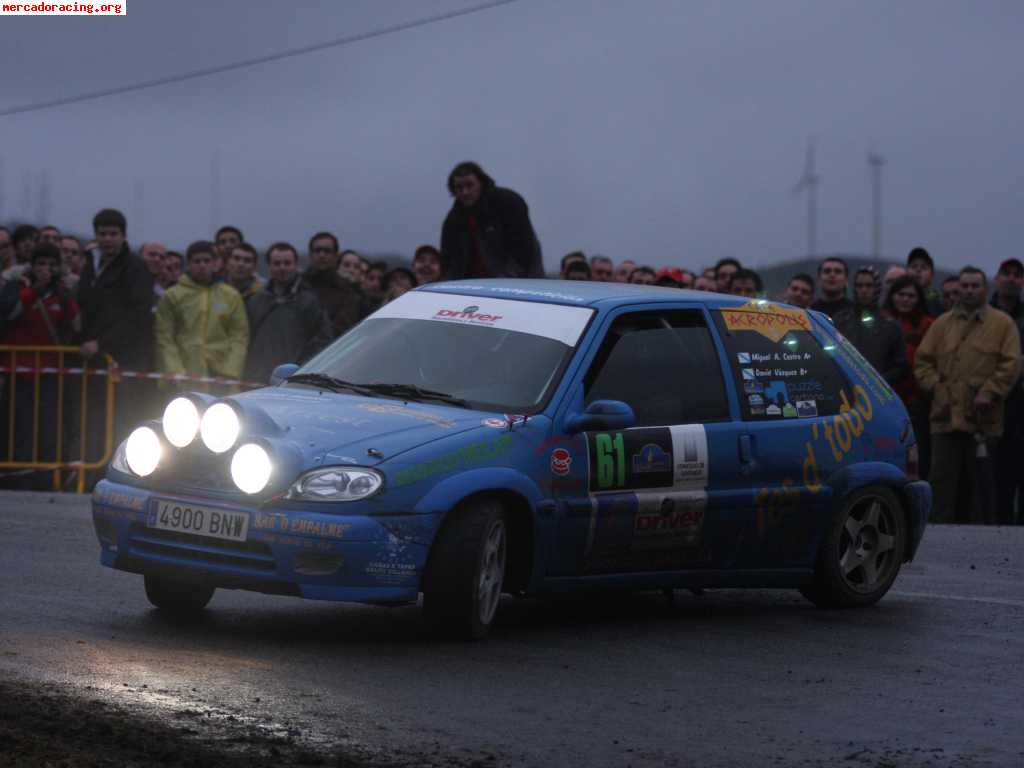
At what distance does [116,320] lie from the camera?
18078mm

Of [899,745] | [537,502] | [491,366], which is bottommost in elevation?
[899,745]

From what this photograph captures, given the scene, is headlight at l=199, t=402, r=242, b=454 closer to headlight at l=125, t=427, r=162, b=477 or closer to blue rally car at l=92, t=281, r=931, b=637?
blue rally car at l=92, t=281, r=931, b=637

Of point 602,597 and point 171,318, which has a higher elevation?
point 171,318

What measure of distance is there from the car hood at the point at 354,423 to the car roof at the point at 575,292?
105 cm

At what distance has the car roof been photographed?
1007 centimetres

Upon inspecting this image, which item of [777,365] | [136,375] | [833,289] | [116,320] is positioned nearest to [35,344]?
[116,320]

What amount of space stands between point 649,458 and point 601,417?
1.52 feet

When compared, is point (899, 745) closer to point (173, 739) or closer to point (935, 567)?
point (173, 739)

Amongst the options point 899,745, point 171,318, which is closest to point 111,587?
point 899,745

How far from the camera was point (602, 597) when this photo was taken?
36.3 feet

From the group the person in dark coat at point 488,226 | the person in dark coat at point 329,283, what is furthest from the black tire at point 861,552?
the person in dark coat at point 329,283

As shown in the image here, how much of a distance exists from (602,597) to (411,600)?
8.38 ft

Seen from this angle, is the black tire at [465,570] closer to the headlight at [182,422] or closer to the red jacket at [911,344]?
the headlight at [182,422]

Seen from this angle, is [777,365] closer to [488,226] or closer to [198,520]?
[198,520]
